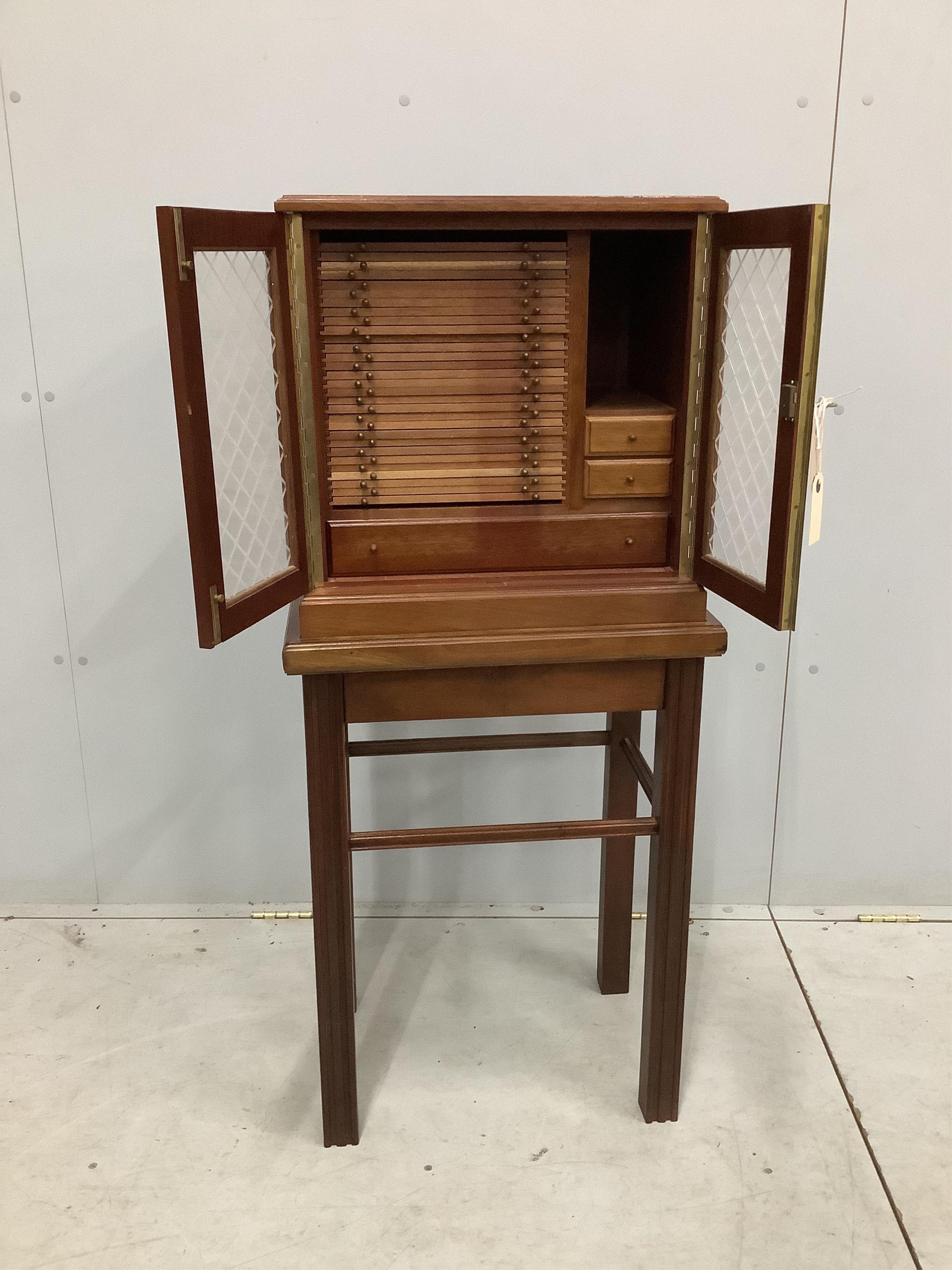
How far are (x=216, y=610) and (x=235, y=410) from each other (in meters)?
0.32

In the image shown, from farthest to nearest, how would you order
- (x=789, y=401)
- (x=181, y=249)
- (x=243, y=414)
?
(x=243, y=414), (x=789, y=401), (x=181, y=249)

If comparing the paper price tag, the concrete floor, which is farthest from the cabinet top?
the concrete floor

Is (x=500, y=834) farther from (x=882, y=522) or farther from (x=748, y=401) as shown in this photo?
(x=882, y=522)

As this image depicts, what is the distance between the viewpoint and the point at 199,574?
158cm

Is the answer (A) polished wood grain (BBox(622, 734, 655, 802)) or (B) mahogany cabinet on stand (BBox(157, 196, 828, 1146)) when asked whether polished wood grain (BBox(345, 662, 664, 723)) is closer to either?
(B) mahogany cabinet on stand (BBox(157, 196, 828, 1146))

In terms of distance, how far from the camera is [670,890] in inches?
76.9

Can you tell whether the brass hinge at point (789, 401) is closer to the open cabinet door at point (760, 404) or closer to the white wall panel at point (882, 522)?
the open cabinet door at point (760, 404)

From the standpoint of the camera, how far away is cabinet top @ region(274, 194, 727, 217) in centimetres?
158

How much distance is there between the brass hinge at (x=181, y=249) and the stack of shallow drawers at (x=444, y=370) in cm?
27

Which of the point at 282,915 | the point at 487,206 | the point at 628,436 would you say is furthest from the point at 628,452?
the point at 282,915

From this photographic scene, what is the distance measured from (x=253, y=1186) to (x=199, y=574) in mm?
1159

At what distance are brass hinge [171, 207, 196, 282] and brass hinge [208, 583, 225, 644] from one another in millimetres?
448

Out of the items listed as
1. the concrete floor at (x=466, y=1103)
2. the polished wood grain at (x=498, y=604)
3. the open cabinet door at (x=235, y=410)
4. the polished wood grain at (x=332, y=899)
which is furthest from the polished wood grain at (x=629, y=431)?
the concrete floor at (x=466, y=1103)

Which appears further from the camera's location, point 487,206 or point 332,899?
point 332,899
